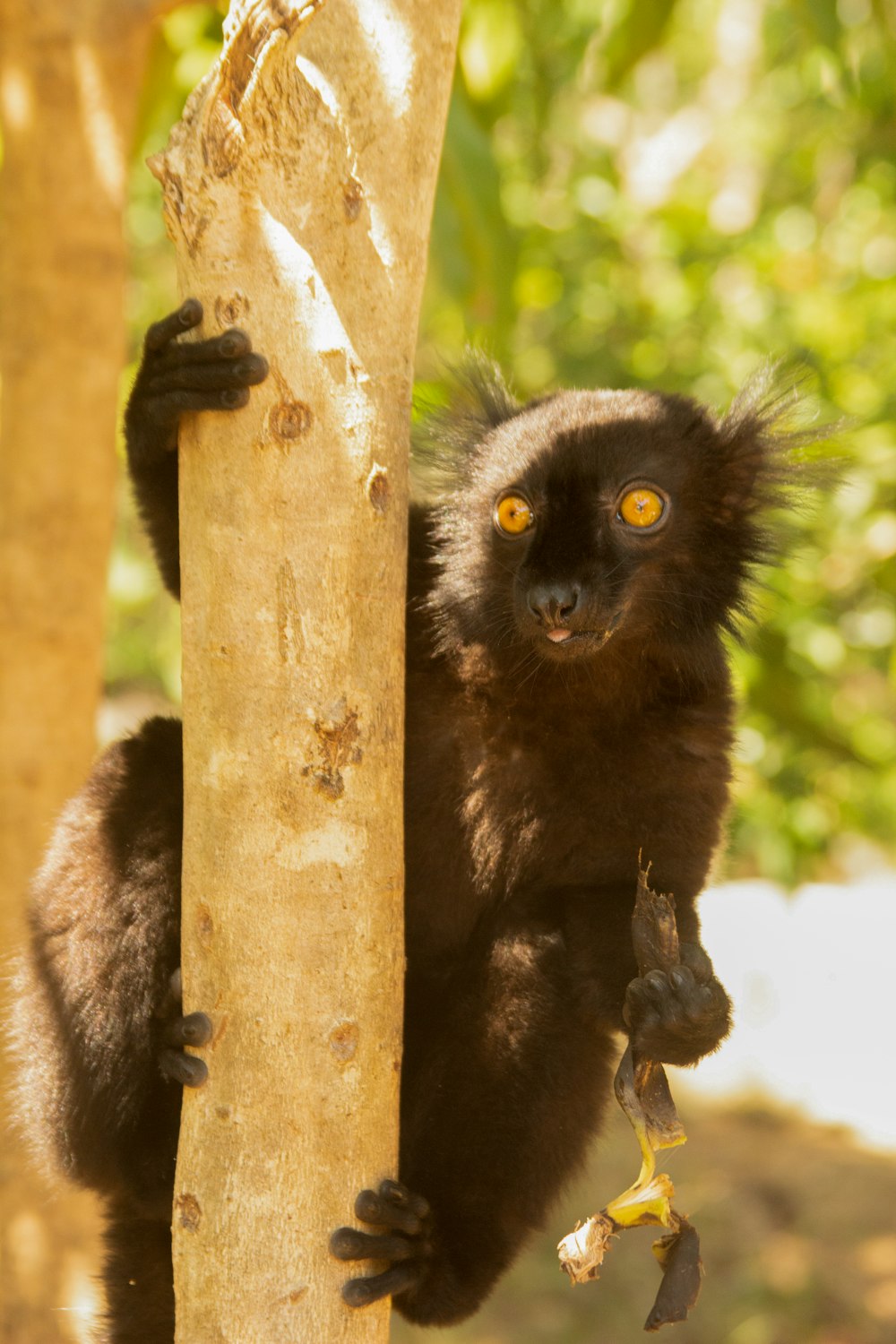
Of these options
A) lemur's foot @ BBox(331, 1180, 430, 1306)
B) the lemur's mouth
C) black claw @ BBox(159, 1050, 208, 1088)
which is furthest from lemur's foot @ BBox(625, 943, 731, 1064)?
black claw @ BBox(159, 1050, 208, 1088)

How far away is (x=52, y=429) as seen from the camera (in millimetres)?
4738

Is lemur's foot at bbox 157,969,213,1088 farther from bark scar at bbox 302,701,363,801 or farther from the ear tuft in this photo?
the ear tuft

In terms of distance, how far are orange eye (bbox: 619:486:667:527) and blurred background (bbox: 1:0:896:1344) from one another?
0.61 m

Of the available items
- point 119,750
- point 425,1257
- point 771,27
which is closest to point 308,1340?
point 425,1257

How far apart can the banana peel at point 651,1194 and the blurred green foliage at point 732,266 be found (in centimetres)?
132

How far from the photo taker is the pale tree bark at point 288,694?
234 cm

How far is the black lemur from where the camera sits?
307 cm

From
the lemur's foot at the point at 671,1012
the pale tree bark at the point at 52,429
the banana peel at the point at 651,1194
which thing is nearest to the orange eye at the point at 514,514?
the banana peel at the point at 651,1194

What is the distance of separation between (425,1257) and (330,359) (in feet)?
6.11

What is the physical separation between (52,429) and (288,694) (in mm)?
2705

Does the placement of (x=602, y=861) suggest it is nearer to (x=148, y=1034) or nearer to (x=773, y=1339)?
(x=148, y=1034)

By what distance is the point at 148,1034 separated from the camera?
10.0 feet

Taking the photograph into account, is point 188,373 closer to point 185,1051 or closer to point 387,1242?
point 185,1051

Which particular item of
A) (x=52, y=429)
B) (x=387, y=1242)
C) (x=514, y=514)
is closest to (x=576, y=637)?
(x=514, y=514)
